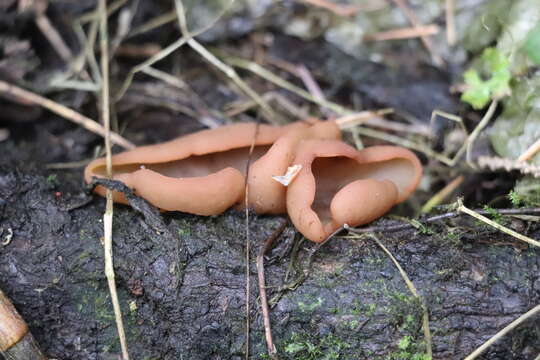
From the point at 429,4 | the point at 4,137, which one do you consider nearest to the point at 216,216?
the point at 4,137

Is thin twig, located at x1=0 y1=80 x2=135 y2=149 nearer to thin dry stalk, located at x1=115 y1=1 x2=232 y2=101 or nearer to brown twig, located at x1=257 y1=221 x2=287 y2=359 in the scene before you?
thin dry stalk, located at x1=115 y1=1 x2=232 y2=101

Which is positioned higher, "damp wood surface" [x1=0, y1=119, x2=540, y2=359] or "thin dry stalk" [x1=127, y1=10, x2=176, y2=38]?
"thin dry stalk" [x1=127, y1=10, x2=176, y2=38]

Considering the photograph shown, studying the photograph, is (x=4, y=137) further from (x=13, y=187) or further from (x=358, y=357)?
(x=358, y=357)

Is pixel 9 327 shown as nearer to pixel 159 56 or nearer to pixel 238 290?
pixel 238 290

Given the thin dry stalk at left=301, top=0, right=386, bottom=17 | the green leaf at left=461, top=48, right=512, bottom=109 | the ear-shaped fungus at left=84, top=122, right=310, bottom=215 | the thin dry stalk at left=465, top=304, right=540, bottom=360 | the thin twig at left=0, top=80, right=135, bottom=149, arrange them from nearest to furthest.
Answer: the thin dry stalk at left=465, top=304, right=540, bottom=360, the ear-shaped fungus at left=84, top=122, right=310, bottom=215, the green leaf at left=461, top=48, right=512, bottom=109, the thin twig at left=0, top=80, right=135, bottom=149, the thin dry stalk at left=301, top=0, right=386, bottom=17

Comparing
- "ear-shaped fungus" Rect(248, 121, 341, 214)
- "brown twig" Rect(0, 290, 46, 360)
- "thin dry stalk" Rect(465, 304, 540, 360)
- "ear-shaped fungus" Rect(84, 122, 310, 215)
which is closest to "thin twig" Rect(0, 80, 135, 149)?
"ear-shaped fungus" Rect(84, 122, 310, 215)

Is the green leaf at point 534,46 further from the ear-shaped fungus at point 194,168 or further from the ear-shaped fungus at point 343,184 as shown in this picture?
the ear-shaped fungus at point 194,168
